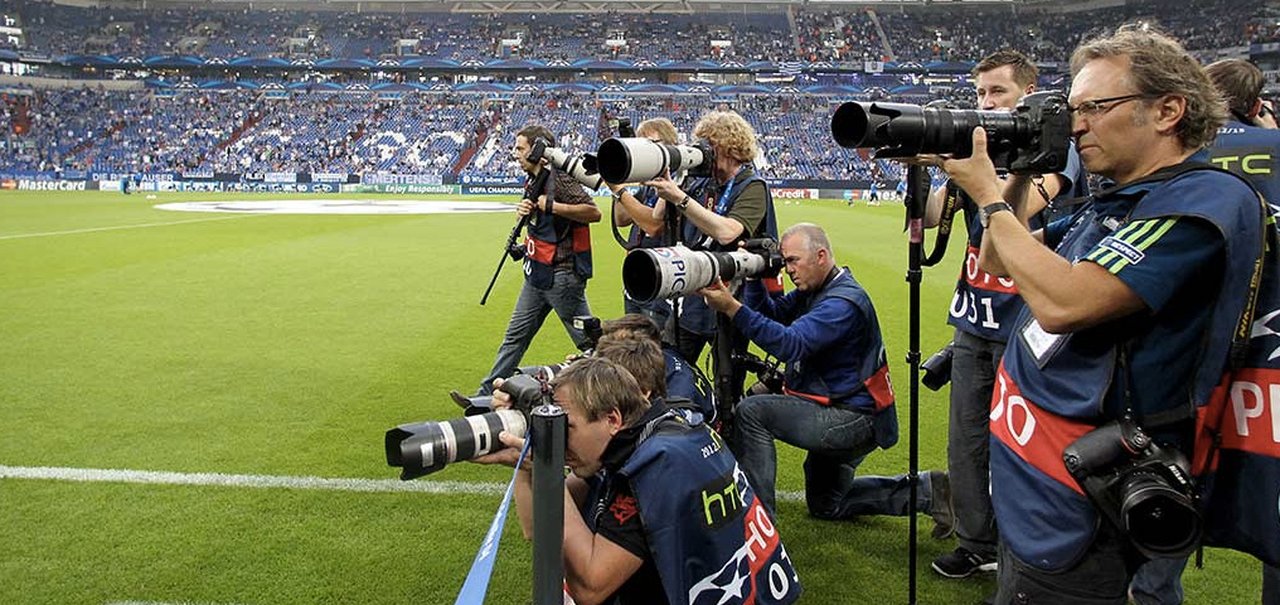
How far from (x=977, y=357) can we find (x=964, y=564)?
95 cm

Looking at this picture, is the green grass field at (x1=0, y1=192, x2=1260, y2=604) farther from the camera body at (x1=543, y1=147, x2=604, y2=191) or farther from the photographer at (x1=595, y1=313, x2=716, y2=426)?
the camera body at (x1=543, y1=147, x2=604, y2=191)

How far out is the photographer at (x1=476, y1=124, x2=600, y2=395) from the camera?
6383 mm

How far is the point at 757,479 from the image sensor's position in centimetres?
410

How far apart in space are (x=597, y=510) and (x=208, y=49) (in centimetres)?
6583

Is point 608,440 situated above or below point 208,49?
below

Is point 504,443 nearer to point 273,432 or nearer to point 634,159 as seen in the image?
point 634,159

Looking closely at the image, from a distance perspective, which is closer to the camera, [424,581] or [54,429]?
[424,581]

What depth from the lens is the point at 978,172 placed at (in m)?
2.22

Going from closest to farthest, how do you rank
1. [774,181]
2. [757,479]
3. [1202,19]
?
[757,479]
[774,181]
[1202,19]

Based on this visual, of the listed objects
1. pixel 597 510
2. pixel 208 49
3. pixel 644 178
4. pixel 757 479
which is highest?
pixel 208 49

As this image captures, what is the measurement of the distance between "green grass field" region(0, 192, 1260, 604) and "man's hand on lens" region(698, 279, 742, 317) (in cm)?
131

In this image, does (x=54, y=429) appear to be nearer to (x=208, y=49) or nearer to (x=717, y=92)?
(x=717, y=92)

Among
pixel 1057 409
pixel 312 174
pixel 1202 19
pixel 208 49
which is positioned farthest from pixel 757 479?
pixel 208 49

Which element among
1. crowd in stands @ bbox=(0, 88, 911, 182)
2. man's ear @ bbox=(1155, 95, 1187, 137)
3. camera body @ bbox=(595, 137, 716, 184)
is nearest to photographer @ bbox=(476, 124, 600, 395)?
camera body @ bbox=(595, 137, 716, 184)
